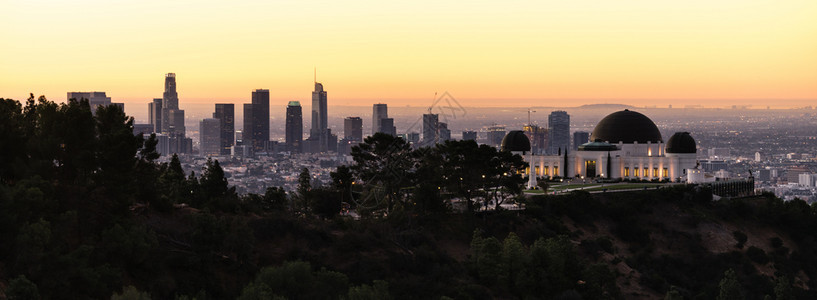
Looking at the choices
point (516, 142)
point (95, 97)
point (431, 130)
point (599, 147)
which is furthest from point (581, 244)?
point (95, 97)

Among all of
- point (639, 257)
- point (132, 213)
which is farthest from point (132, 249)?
point (639, 257)

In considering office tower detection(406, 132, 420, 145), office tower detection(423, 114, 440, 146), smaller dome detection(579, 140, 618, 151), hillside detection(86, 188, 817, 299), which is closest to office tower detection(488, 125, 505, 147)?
office tower detection(406, 132, 420, 145)

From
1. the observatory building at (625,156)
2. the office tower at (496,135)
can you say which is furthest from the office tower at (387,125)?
the observatory building at (625,156)

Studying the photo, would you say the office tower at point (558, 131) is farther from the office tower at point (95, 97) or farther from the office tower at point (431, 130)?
the office tower at point (431, 130)

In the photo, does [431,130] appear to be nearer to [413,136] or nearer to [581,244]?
[413,136]

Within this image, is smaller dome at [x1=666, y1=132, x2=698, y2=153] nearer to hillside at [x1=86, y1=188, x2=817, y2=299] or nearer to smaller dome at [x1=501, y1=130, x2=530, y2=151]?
hillside at [x1=86, y1=188, x2=817, y2=299]

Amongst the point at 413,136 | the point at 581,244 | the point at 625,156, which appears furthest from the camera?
the point at 625,156

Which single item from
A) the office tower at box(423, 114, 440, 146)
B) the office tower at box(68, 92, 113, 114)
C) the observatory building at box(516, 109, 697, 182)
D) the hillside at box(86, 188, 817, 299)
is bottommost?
the hillside at box(86, 188, 817, 299)
